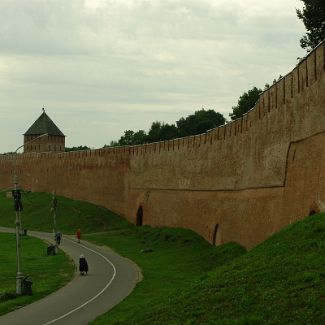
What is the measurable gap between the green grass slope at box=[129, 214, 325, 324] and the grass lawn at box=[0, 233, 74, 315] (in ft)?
23.3

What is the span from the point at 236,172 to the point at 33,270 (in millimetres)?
9368

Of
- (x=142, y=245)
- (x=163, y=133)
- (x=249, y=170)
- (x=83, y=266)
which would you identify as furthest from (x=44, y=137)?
(x=83, y=266)

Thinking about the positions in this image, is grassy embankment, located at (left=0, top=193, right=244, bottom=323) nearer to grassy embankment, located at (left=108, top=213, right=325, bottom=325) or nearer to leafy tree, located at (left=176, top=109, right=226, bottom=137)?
grassy embankment, located at (left=108, top=213, right=325, bottom=325)

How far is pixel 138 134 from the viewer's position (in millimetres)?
102250

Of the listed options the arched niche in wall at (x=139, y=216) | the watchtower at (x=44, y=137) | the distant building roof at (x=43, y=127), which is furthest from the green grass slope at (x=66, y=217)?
the distant building roof at (x=43, y=127)

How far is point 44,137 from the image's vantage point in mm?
84312

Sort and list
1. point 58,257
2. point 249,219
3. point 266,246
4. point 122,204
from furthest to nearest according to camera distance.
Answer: point 122,204, point 58,257, point 249,219, point 266,246

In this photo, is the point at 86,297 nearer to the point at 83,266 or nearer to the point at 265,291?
the point at 83,266

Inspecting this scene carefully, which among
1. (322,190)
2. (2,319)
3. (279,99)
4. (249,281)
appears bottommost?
(2,319)

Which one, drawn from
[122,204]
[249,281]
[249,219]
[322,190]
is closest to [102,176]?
[122,204]

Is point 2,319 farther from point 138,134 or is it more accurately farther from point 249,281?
point 138,134

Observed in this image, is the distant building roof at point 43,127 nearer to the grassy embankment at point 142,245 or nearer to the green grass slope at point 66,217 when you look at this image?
the grassy embankment at point 142,245

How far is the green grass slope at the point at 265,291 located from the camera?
10.9 m

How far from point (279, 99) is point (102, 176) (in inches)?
1299
